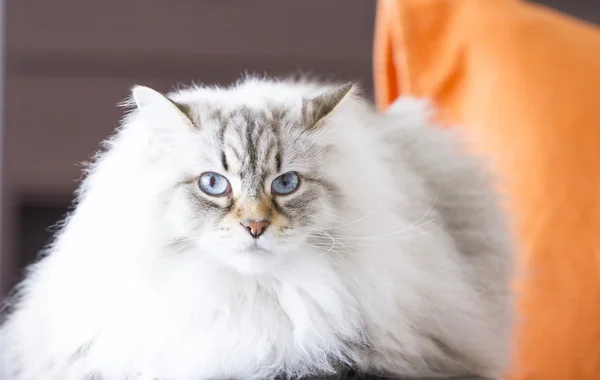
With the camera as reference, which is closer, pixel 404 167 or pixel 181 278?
pixel 181 278

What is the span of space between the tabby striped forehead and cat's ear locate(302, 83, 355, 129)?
0.04m

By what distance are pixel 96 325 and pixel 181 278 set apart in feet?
0.46

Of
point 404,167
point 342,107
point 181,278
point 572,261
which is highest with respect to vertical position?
point 342,107

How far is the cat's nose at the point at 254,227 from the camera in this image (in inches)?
34.5

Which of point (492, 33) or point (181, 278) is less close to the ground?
point (492, 33)

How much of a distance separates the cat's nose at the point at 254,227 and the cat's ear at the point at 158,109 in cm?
16

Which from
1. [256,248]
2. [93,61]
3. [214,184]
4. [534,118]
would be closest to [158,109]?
[214,184]

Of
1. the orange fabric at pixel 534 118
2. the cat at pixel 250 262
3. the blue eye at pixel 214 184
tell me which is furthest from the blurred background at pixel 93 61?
the blue eye at pixel 214 184

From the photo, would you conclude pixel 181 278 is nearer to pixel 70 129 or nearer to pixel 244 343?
pixel 244 343

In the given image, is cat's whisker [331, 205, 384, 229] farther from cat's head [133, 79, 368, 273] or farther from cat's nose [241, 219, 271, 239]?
cat's nose [241, 219, 271, 239]

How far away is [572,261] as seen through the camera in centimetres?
140

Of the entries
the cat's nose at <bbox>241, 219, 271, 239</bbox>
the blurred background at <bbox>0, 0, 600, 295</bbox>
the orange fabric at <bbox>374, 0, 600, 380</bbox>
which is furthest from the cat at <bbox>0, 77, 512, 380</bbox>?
the blurred background at <bbox>0, 0, 600, 295</bbox>

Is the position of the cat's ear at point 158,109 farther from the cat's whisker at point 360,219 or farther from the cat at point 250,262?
the cat's whisker at point 360,219

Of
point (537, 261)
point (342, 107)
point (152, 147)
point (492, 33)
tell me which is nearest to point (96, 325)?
point (152, 147)
